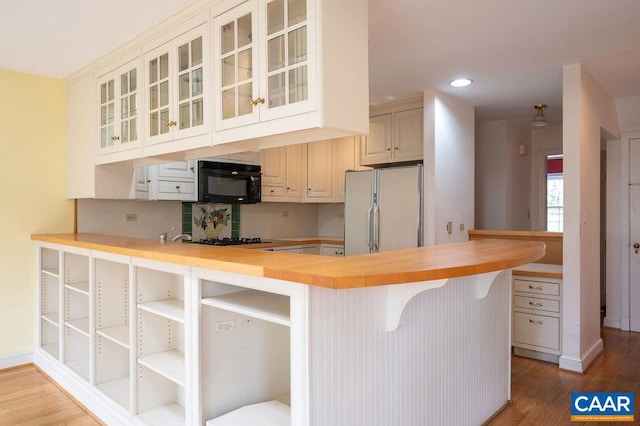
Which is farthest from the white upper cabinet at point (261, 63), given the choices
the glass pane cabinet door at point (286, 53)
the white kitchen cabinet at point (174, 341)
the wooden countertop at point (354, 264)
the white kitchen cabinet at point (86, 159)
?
the white kitchen cabinet at point (86, 159)

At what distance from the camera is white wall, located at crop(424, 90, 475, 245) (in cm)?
383

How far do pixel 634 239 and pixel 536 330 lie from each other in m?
1.84

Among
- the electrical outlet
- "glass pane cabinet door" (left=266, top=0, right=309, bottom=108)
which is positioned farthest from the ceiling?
the electrical outlet

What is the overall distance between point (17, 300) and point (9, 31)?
2025 mm

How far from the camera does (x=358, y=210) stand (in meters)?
4.29

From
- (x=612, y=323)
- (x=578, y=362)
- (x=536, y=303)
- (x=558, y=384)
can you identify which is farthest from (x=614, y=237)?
(x=558, y=384)

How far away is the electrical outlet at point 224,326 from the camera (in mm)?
1970

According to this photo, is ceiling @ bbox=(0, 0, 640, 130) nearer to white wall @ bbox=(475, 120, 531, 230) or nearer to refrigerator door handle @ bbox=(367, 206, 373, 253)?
refrigerator door handle @ bbox=(367, 206, 373, 253)

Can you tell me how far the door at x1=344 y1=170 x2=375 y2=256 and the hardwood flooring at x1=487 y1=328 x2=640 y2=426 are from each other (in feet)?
5.50

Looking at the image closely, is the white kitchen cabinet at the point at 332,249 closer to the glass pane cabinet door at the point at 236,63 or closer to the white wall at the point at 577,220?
the white wall at the point at 577,220

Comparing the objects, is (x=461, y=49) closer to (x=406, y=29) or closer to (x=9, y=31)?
(x=406, y=29)

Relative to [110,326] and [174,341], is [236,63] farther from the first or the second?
[110,326]

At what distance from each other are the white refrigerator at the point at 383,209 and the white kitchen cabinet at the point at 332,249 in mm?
488

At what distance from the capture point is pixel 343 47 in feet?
5.97
